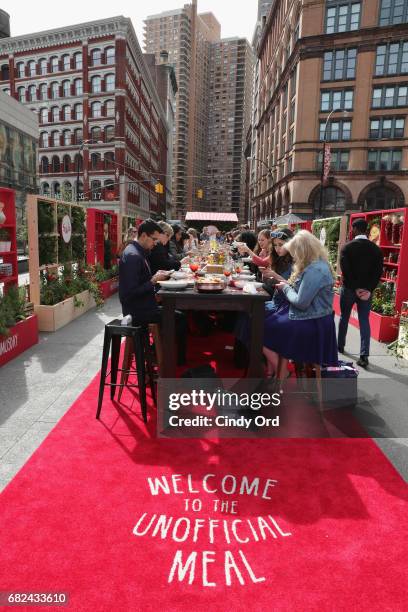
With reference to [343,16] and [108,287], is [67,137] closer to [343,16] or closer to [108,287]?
[343,16]

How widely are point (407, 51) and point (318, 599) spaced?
155 ft

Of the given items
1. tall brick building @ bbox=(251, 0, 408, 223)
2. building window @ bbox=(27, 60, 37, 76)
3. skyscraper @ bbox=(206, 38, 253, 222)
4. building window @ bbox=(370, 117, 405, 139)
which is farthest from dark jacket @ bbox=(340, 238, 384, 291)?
skyscraper @ bbox=(206, 38, 253, 222)

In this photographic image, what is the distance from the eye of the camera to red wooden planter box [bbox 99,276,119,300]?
1202 cm

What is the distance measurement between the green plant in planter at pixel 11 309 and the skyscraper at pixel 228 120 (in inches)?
6215

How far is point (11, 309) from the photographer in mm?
6605

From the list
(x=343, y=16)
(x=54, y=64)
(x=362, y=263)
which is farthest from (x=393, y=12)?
(x=362, y=263)

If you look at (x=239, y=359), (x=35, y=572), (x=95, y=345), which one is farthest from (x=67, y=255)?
(x=35, y=572)

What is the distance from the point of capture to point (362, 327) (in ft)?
21.7

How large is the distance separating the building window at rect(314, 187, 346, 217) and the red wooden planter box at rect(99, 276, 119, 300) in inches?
1269

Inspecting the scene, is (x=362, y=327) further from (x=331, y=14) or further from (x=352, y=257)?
(x=331, y=14)

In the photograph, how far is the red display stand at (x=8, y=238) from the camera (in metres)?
7.07

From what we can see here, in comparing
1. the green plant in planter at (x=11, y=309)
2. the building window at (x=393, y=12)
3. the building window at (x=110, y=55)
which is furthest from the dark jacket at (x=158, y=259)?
the building window at (x=110, y=55)

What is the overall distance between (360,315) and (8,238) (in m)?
6.23

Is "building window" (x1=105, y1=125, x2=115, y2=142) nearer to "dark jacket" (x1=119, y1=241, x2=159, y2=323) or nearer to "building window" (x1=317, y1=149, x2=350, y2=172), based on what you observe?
"building window" (x1=317, y1=149, x2=350, y2=172)
